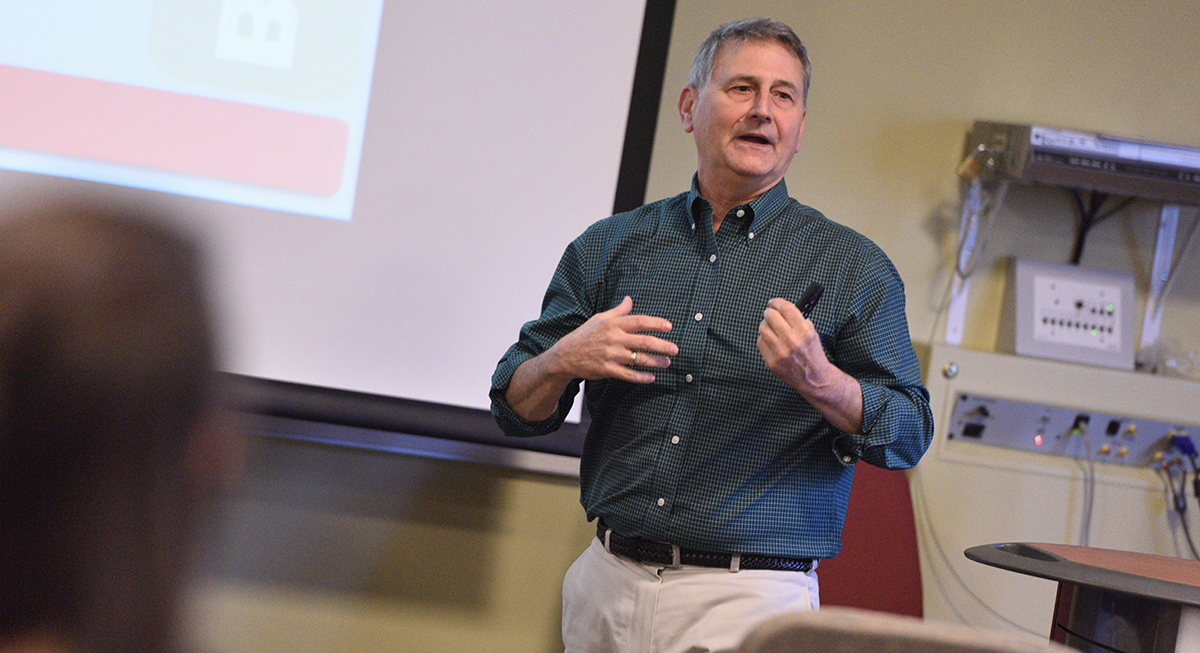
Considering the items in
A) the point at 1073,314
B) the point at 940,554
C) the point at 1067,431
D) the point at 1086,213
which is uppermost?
the point at 1086,213

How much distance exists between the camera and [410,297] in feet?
7.20

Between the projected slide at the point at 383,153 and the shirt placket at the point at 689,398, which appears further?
the projected slide at the point at 383,153

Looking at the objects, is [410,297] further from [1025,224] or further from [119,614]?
[119,614]

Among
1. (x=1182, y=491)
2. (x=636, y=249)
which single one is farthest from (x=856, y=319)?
(x=1182, y=491)

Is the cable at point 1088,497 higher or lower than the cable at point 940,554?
higher

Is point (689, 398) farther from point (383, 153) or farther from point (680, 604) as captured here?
point (383, 153)

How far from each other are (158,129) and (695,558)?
160 cm

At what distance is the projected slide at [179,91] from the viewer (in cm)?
209

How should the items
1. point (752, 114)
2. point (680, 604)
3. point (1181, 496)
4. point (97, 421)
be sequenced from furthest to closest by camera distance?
point (1181, 496), point (752, 114), point (680, 604), point (97, 421)

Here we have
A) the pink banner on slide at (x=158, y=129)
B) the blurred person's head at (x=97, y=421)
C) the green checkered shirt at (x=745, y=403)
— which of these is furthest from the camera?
the pink banner on slide at (x=158, y=129)

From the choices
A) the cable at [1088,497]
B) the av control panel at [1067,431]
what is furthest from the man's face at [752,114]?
the cable at [1088,497]

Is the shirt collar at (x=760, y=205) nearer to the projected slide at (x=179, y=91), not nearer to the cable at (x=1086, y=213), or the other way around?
the projected slide at (x=179, y=91)

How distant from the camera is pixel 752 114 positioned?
1.51 metres

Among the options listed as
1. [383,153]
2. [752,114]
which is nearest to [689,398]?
[752,114]
